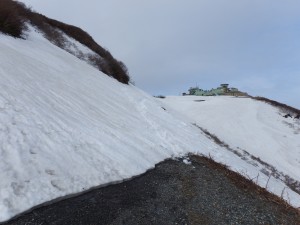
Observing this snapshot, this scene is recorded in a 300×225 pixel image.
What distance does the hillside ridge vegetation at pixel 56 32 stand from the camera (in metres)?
22.6

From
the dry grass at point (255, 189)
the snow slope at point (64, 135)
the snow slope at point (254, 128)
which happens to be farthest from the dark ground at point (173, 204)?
the snow slope at point (254, 128)

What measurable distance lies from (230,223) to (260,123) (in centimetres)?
3108

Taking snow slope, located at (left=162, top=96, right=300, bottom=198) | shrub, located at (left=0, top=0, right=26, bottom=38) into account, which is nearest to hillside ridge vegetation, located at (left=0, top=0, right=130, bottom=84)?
shrub, located at (left=0, top=0, right=26, bottom=38)

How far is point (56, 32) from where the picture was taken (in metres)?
32.3

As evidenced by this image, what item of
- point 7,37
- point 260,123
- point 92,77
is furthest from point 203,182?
point 260,123

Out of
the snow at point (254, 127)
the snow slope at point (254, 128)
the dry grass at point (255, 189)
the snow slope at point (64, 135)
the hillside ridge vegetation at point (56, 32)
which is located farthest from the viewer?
the snow at point (254, 127)

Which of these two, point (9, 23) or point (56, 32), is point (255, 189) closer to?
point (9, 23)

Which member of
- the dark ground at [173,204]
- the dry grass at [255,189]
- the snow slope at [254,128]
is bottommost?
the dark ground at [173,204]

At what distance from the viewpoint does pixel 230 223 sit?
8.48m

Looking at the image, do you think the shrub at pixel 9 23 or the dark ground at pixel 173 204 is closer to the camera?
the dark ground at pixel 173 204

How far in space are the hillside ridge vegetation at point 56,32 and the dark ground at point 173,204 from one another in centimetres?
1507

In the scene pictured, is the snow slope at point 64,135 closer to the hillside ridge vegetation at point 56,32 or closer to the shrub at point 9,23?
the shrub at point 9,23

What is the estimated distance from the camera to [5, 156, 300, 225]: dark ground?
7539mm

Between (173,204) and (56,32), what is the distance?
2625 cm
